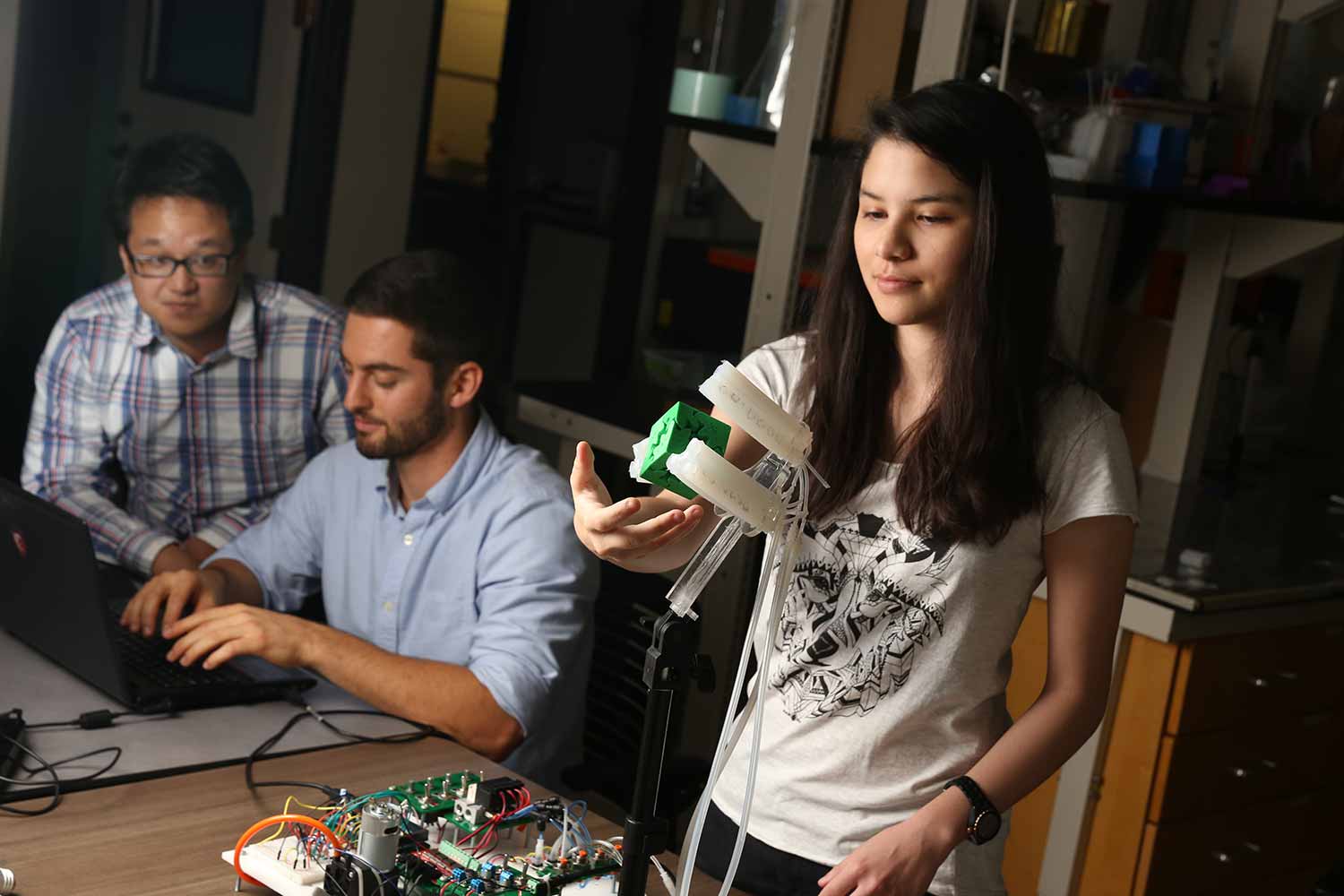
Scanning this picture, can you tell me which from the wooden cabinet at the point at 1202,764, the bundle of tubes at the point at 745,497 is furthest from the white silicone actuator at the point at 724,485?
the wooden cabinet at the point at 1202,764

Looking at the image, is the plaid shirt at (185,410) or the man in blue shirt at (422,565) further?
the plaid shirt at (185,410)

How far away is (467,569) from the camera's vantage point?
79.1 inches

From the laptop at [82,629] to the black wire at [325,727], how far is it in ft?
0.24

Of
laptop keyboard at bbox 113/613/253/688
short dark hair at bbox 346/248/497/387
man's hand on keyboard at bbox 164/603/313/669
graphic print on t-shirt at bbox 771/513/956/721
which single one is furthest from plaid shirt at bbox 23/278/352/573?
graphic print on t-shirt at bbox 771/513/956/721

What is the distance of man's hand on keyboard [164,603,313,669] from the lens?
5.66ft

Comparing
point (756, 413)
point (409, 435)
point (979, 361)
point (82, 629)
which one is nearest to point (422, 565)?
point (409, 435)

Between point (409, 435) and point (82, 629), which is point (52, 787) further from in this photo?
point (409, 435)

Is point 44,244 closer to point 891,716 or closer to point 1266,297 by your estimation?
point 891,716

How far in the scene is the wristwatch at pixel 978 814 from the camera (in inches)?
50.3

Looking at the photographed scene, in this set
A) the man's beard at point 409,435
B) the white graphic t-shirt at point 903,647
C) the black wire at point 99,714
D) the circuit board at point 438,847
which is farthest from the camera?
the man's beard at point 409,435

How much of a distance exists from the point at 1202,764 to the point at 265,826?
1675 mm

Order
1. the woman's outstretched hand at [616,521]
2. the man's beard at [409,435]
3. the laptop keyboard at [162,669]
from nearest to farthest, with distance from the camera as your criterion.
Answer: the woman's outstretched hand at [616,521] < the laptop keyboard at [162,669] < the man's beard at [409,435]

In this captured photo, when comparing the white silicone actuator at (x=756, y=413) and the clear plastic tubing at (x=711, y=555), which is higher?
the white silicone actuator at (x=756, y=413)

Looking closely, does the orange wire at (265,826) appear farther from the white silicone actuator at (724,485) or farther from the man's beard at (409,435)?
the man's beard at (409,435)
